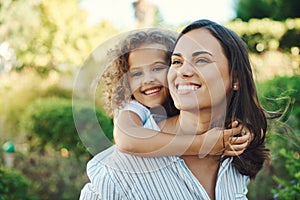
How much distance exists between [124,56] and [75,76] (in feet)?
2.17

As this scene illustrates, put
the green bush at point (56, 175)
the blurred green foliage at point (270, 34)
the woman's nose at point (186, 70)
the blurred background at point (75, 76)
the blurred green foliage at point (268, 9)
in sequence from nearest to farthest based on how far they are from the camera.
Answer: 1. the woman's nose at point (186, 70)
2. the blurred background at point (75, 76)
3. the green bush at point (56, 175)
4. the blurred green foliage at point (270, 34)
5. the blurred green foliage at point (268, 9)

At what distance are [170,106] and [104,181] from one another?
364mm

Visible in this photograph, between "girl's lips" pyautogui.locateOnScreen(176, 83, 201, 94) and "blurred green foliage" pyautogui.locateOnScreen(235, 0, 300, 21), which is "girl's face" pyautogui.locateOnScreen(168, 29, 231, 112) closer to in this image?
"girl's lips" pyautogui.locateOnScreen(176, 83, 201, 94)

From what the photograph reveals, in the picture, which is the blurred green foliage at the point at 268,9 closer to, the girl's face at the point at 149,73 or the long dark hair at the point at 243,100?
the long dark hair at the point at 243,100

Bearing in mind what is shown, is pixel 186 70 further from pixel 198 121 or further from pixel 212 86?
pixel 198 121

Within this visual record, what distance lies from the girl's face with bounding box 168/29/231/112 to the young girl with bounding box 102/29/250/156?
87 mm

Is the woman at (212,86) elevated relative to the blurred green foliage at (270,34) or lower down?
elevated

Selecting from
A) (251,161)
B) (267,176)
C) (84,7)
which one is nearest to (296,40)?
(84,7)

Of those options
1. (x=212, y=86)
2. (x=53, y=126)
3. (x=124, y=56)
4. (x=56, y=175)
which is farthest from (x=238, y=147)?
(x=53, y=126)

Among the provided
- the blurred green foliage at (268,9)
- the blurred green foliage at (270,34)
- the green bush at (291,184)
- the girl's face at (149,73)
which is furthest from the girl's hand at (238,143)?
the blurred green foliage at (268,9)

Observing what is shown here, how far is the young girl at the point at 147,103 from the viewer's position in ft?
7.27

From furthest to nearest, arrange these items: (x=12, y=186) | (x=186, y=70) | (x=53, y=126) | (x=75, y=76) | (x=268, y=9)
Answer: (x=268, y=9)
(x=53, y=126)
(x=12, y=186)
(x=75, y=76)
(x=186, y=70)

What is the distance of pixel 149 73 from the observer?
7.30ft

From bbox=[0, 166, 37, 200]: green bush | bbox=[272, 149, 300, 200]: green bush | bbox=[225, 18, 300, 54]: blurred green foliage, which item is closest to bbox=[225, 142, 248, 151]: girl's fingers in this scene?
bbox=[272, 149, 300, 200]: green bush
